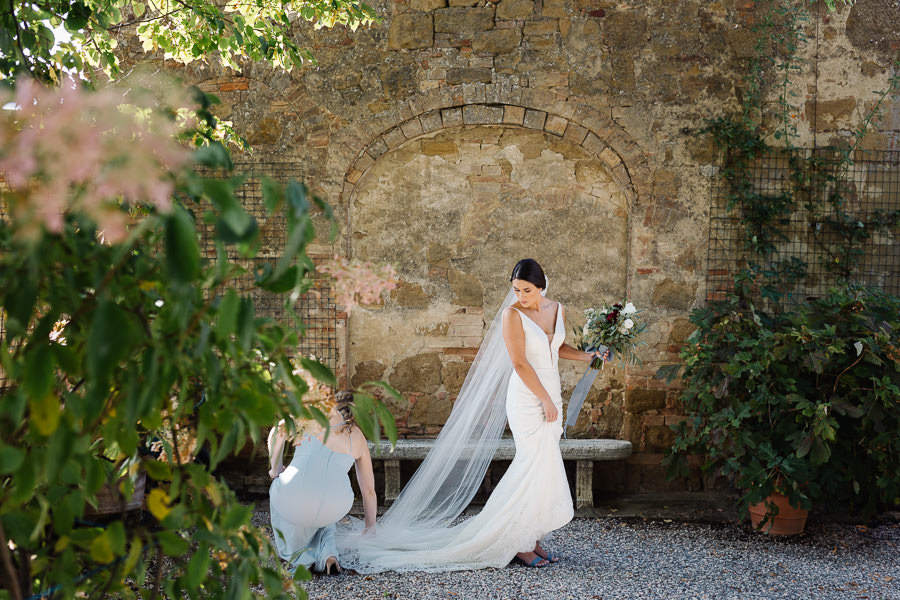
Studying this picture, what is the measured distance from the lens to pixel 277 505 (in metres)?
4.62

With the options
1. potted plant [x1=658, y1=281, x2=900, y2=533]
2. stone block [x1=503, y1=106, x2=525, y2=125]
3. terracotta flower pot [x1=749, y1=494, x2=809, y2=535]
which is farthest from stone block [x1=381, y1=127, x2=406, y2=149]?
terracotta flower pot [x1=749, y1=494, x2=809, y2=535]

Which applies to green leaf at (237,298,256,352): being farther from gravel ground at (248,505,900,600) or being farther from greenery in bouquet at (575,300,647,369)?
greenery in bouquet at (575,300,647,369)

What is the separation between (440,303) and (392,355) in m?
0.59

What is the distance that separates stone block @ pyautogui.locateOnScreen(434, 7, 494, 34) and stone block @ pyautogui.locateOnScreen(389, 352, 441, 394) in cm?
262

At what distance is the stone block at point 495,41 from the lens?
6367 mm

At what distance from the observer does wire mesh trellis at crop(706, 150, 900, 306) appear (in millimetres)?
6367

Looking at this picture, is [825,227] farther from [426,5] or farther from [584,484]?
[426,5]

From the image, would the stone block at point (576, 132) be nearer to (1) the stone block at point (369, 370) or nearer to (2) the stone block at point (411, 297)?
(2) the stone block at point (411, 297)

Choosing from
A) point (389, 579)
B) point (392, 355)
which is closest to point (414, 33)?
point (392, 355)

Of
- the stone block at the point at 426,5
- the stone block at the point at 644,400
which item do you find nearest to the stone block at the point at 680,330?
the stone block at the point at 644,400

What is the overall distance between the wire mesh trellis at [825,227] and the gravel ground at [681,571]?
192 cm

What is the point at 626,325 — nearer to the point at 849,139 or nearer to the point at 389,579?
the point at 389,579

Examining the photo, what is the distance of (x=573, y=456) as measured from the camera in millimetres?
6125

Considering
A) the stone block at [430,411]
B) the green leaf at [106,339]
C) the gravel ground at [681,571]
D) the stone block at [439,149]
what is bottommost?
the gravel ground at [681,571]
